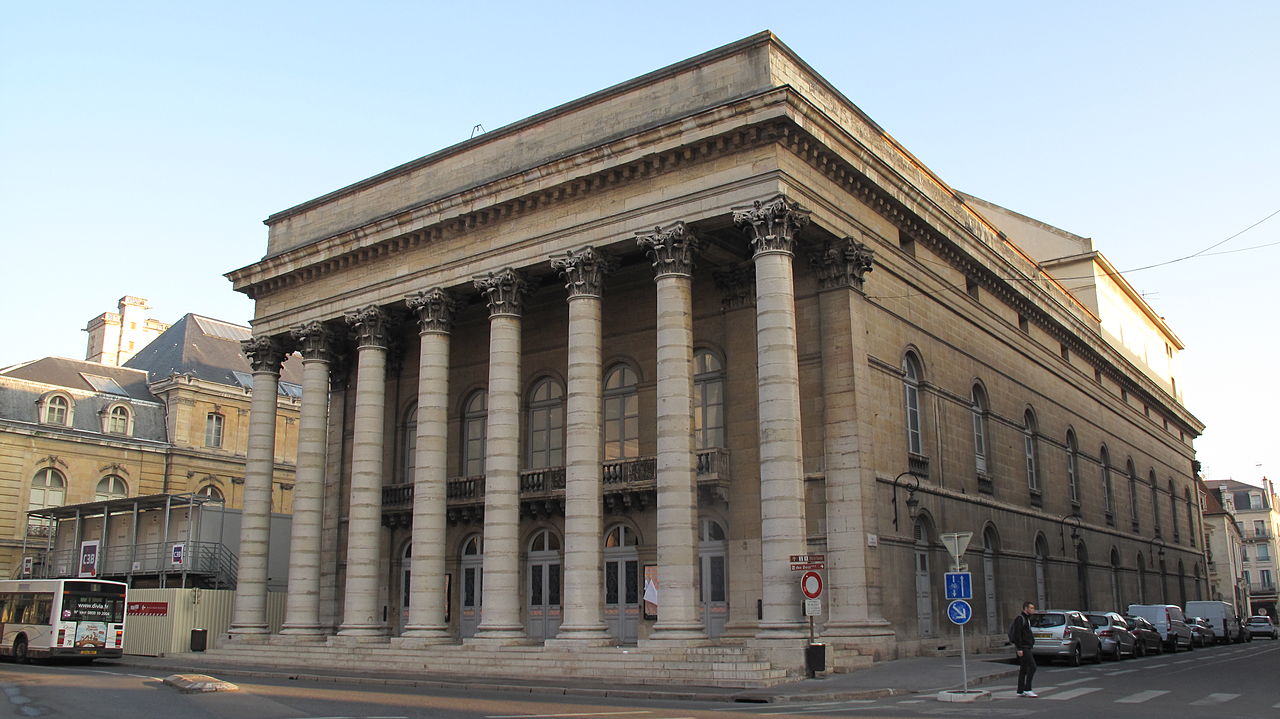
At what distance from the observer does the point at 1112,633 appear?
29250 mm

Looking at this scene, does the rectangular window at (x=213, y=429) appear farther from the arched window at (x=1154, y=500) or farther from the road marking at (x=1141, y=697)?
the road marking at (x=1141, y=697)

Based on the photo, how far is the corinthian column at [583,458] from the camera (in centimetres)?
2520

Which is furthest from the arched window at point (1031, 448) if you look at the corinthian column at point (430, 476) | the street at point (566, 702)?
the corinthian column at point (430, 476)

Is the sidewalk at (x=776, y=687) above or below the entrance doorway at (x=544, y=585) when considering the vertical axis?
below

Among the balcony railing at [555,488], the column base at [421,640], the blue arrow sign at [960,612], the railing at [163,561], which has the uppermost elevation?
the balcony railing at [555,488]

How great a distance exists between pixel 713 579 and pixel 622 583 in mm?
2885

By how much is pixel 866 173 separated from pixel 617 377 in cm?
924

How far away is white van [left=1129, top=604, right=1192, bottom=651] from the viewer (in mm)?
36562

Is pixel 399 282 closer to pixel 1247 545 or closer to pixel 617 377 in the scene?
pixel 617 377

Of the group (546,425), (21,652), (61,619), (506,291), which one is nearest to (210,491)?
(21,652)

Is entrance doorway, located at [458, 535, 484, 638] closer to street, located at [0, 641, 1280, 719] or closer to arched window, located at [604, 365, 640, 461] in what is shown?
arched window, located at [604, 365, 640, 461]

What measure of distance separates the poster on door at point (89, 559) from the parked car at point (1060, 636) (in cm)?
3420

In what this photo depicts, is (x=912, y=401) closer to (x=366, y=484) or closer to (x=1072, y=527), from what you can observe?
(x=1072, y=527)

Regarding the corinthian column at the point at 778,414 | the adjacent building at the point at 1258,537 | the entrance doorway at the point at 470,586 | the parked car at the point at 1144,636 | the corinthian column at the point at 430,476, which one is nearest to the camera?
the corinthian column at the point at 778,414
